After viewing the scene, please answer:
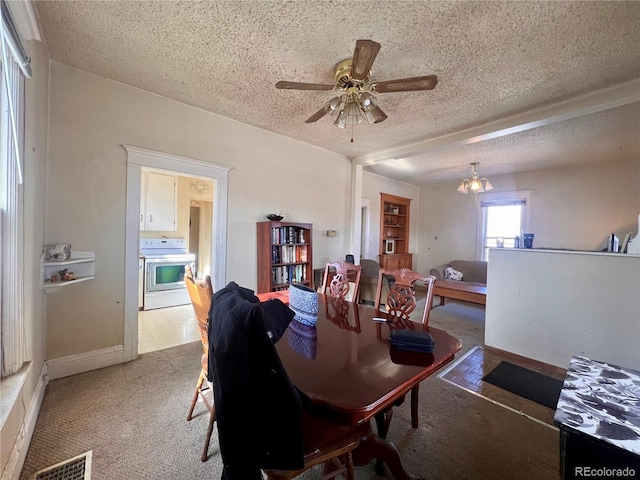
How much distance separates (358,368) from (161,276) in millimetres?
4049

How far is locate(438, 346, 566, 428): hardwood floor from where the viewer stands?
1994 millimetres

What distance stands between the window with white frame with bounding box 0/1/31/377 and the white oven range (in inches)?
99.8

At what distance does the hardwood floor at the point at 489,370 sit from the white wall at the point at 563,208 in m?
3.49

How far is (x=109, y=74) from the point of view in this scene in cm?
235

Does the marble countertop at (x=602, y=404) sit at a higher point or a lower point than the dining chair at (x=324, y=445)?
higher

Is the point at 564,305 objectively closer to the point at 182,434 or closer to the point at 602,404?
the point at 602,404

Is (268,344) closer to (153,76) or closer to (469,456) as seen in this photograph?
(469,456)

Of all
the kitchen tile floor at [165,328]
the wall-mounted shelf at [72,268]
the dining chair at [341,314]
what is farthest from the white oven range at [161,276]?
the dining chair at [341,314]

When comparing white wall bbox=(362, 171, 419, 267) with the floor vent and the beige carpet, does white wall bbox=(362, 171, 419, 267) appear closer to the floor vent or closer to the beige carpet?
the beige carpet

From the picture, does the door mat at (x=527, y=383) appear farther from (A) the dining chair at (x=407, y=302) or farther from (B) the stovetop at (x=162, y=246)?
(B) the stovetop at (x=162, y=246)

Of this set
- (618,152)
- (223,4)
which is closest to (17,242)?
(223,4)

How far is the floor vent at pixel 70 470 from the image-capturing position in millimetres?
1348

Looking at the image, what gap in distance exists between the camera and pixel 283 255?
3.55 m

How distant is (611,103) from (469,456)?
122 inches
